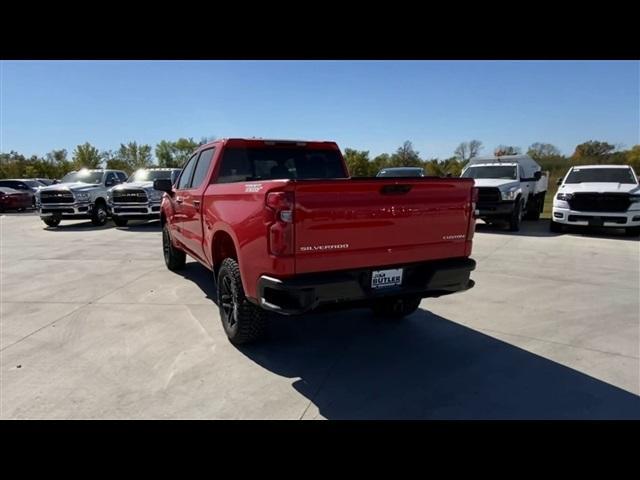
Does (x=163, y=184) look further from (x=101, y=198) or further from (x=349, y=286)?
(x=101, y=198)

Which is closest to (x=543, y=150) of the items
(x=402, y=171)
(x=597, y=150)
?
(x=597, y=150)

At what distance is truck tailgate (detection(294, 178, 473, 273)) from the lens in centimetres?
299

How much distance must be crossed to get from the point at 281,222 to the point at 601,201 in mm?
10949

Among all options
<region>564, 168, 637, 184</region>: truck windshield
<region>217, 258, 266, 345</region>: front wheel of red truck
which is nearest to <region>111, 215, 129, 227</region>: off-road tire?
<region>217, 258, 266, 345</region>: front wheel of red truck

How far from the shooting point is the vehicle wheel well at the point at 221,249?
159 inches

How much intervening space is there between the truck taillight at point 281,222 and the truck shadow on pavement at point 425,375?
46.0 inches

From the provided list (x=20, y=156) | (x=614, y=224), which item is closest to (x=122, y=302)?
(x=614, y=224)

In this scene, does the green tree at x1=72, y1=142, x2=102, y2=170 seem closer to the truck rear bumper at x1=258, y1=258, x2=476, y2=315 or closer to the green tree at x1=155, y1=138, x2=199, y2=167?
the green tree at x1=155, y1=138, x2=199, y2=167

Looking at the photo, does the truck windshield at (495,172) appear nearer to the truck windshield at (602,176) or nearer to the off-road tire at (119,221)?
the truck windshield at (602,176)

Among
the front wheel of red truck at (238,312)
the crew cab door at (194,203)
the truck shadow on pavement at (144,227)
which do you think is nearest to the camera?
the front wheel of red truck at (238,312)

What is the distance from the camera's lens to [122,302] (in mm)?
5484

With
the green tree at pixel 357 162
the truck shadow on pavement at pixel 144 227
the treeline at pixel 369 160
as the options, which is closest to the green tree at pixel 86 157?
the treeline at pixel 369 160
